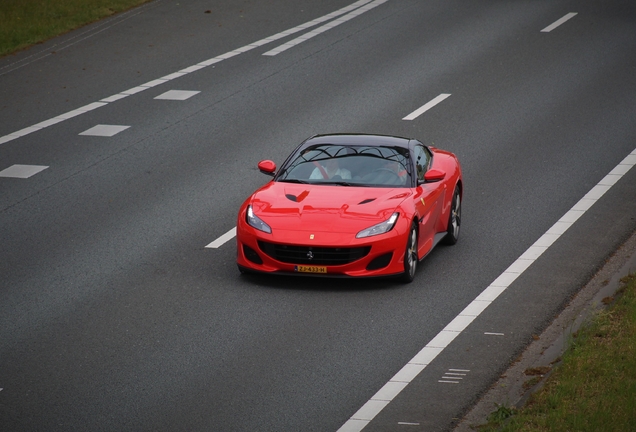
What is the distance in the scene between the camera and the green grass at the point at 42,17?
25.1 meters

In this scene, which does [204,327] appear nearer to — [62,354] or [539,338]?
[62,354]

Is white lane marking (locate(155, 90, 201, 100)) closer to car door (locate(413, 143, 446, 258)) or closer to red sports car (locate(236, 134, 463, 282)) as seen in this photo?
red sports car (locate(236, 134, 463, 282))

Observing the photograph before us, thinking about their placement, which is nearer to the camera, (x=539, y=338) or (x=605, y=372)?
(x=605, y=372)

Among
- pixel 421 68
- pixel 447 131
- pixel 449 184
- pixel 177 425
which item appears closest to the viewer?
pixel 177 425

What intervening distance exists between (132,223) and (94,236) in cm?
70

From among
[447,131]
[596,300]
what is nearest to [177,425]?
[596,300]

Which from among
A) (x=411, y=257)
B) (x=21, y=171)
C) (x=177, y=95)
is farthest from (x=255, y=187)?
(x=177, y=95)

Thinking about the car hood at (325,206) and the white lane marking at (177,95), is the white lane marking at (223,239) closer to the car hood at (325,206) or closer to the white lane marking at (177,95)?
the car hood at (325,206)

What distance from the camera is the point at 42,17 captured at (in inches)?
1041

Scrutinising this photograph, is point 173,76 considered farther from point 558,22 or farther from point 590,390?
point 590,390

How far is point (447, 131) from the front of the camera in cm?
1908

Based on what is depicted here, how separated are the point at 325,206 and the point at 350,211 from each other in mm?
290

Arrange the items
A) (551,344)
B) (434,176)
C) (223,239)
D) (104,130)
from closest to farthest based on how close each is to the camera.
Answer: (551,344), (434,176), (223,239), (104,130)

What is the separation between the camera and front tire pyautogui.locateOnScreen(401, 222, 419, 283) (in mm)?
11914
